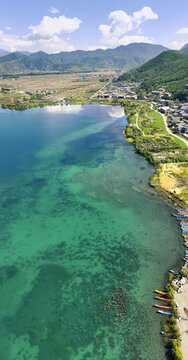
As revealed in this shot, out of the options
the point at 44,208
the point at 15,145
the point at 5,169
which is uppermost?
the point at 15,145

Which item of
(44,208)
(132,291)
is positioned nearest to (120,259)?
(132,291)

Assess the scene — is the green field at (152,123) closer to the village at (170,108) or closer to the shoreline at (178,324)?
the village at (170,108)

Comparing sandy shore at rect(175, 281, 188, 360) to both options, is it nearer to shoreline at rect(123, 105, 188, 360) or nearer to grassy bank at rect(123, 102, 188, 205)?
shoreline at rect(123, 105, 188, 360)

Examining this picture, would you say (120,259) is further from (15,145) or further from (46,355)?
(15,145)

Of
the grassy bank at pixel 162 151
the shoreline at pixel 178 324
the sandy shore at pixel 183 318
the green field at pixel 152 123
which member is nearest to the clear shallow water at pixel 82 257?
the shoreline at pixel 178 324

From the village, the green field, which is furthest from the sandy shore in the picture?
the green field

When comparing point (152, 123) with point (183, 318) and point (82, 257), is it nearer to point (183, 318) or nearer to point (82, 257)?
point (82, 257)
